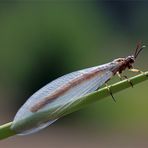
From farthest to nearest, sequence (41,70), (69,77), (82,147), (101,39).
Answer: (101,39), (41,70), (82,147), (69,77)

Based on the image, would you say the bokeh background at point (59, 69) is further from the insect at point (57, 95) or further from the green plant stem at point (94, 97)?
the green plant stem at point (94, 97)

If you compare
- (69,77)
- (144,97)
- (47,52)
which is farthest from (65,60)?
(69,77)

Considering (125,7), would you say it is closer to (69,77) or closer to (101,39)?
(101,39)

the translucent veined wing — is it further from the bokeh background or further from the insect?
the bokeh background

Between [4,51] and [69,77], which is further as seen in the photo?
[4,51]

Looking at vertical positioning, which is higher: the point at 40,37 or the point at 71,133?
the point at 40,37

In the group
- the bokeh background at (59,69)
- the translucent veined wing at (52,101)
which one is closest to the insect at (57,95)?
the translucent veined wing at (52,101)

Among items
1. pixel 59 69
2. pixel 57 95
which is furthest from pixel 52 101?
pixel 59 69
